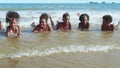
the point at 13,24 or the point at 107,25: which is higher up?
the point at 13,24

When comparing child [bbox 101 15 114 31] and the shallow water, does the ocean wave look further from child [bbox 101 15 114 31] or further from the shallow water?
child [bbox 101 15 114 31]

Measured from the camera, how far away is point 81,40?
8078mm

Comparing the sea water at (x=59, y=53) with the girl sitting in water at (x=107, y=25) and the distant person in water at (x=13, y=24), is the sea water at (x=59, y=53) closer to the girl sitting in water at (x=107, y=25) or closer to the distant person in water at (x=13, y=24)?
the distant person in water at (x=13, y=24)

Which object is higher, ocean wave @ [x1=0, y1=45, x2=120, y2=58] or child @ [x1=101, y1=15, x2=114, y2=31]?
child @ [x1=101, y1=15, x2=114, y2=31]

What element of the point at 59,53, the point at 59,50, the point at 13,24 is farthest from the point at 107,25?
the point at 59,53

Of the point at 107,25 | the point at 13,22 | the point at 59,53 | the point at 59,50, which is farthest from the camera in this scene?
the point at 107,25

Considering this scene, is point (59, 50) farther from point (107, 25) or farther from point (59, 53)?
point (107, 25)

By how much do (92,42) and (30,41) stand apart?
165 centimetres

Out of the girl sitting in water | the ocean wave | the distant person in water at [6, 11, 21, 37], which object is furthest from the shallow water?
the girl sitting in water

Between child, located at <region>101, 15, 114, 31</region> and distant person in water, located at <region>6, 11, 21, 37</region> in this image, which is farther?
child, located at <region>101, 15, 114, 31</region>

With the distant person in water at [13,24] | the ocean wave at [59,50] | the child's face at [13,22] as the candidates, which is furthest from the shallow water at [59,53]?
the child's face at [13,22]

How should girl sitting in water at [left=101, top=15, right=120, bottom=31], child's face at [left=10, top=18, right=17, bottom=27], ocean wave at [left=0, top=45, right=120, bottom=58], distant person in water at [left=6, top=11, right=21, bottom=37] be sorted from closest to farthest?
ocean wave at [left=0, top=45, right=120, bottom=58] < distant person in water at [left=6, top=11, right=21, bottom=37] < child's face at [left=10, top=18, right=17, bottom=27] < girl sitting in water at [left=101, top=15, right=120, bottom=31]

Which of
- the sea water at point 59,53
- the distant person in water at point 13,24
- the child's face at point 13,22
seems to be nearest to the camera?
the sea water at point 59,53

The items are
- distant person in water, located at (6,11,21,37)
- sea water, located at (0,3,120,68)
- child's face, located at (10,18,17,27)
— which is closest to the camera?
sea water, located at (0,3,120,68)
